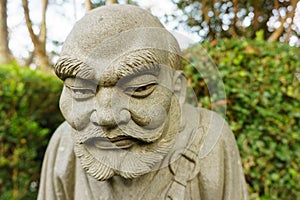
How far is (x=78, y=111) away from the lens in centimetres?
106

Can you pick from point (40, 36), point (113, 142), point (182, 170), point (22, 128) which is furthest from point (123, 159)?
point (40, 36)

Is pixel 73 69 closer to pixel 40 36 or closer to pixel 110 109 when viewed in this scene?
pixel 110 109

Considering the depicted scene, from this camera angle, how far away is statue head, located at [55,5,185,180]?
1.01m

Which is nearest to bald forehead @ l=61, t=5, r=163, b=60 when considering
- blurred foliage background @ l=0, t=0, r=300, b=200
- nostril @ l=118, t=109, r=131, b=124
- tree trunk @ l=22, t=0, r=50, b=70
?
nostril @ l=118, t=109, r=131, b=124

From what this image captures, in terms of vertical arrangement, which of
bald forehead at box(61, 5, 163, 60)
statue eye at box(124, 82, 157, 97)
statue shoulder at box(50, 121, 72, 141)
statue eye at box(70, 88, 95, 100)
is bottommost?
statue shoulder at box(50, 121, 72, 141)

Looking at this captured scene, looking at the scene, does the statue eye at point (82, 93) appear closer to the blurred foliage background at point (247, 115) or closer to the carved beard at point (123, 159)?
the carved beard at point (123, 159)

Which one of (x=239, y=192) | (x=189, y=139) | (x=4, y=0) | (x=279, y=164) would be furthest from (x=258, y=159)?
(x=4, y=0)

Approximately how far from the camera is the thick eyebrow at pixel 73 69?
1009mm

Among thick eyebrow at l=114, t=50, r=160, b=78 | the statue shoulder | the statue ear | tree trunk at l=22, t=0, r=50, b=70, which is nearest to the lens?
thick eyebrow at l=114, t=50, r=160, b=78

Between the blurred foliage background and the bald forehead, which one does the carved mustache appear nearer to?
the bald forehead

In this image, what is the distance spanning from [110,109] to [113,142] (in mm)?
114

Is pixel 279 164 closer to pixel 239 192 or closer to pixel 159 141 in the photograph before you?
pixel 239 192

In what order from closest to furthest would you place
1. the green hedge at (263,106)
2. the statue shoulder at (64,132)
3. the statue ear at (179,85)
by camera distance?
the statue ear at (179,85)
the statue shoulder at (64,132)
the green hedge at (263,106)

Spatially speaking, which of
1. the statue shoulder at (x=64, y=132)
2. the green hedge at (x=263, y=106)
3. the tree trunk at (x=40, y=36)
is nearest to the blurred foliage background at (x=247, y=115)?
the green hedge at (x=263, y=106)
